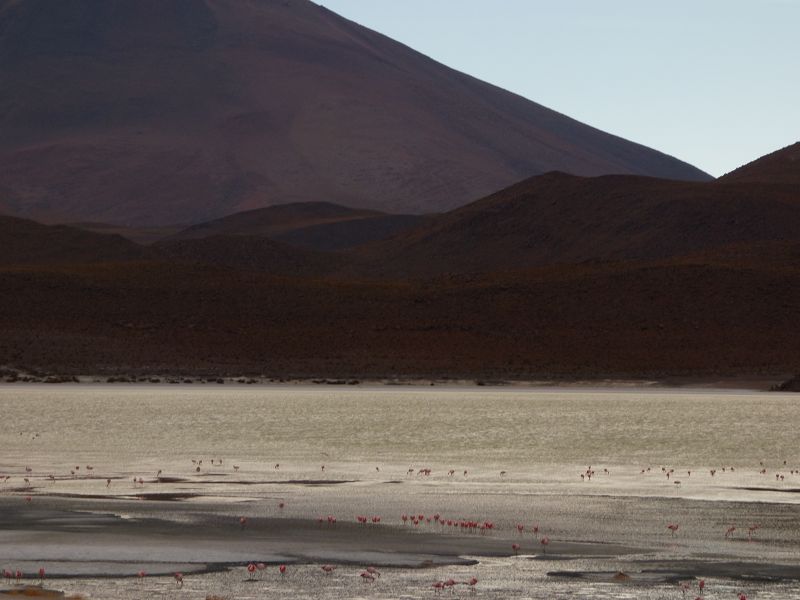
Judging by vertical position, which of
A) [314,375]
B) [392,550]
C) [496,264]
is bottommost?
[392,550]

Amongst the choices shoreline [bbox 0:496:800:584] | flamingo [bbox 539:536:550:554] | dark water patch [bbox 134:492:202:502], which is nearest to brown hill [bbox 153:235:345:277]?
dark water patch [bbox 134:492:202:502]

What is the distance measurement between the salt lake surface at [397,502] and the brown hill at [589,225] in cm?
8582

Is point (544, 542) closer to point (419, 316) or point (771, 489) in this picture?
point (771, 489)

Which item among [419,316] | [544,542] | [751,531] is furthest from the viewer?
[419,316]

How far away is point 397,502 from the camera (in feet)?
85.8

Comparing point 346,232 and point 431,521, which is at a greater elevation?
point 346,232

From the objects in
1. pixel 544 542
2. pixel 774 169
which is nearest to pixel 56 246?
pixel 774 169

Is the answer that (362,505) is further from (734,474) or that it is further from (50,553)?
(734,474)

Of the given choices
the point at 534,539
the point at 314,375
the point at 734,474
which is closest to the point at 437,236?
the point at 314,375

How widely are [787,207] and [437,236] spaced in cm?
3073

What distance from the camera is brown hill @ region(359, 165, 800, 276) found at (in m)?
136

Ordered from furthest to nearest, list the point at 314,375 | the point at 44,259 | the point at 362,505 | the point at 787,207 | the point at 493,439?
1. the point at 787,207
2. the point at 44,259
3. the point at 314,375
4. the point at 493,439
5. the point at 362,505

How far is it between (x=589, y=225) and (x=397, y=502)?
391ft

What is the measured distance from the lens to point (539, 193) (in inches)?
5984
